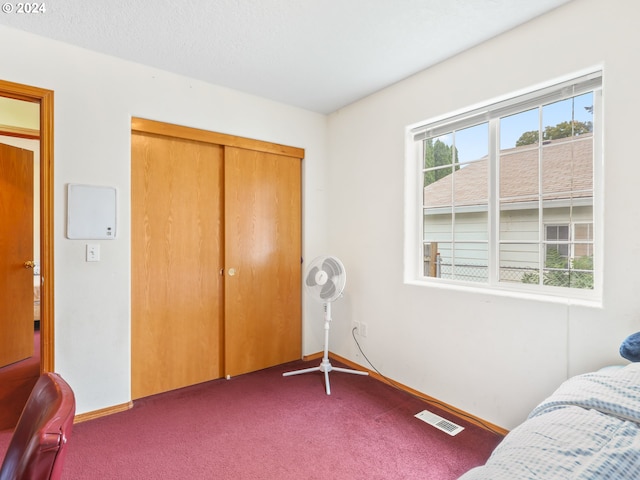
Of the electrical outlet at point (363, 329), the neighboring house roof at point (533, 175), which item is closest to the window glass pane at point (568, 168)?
the neighboring house roof at point (533, 175)

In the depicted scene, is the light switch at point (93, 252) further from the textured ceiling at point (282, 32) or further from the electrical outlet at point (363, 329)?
the electrical outlet at point (363, 329)

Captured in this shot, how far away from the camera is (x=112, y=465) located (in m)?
1.80

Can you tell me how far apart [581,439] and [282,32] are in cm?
237

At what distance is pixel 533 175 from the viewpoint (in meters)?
2.11

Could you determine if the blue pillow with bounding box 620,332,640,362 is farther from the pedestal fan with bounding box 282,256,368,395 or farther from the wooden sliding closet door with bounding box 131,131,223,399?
the wooden sliding closet door with bounding box 131,131,223,399

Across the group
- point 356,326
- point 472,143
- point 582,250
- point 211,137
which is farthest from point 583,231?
point 211,137

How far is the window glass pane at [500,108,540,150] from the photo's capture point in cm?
211

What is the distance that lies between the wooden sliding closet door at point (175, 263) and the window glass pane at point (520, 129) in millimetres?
2183

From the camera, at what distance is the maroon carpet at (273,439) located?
1.77 meters

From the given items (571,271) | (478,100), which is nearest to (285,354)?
(571,271)

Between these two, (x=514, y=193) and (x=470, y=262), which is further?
(x=470, y=262)

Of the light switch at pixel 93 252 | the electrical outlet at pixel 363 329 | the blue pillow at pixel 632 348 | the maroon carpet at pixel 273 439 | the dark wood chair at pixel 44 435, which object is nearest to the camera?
the dark wood chair at pixel 44 435

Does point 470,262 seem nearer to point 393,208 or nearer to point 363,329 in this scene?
point 393,208

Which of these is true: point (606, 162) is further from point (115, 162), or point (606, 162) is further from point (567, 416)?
point (115, 162)
